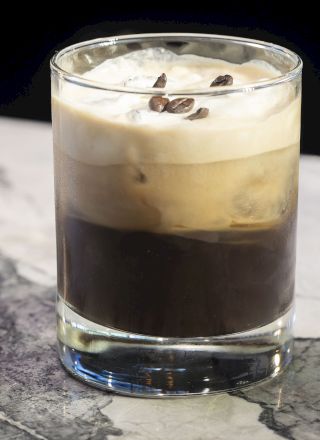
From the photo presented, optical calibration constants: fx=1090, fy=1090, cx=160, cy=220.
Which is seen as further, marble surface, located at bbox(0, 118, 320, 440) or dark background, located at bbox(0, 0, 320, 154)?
dark background, located at bbox(0, 0, 320, 154)

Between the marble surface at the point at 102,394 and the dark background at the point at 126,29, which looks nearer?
the marble surface at the point at 102,394

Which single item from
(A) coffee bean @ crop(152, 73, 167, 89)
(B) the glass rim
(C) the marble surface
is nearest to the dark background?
(C) the marble surface

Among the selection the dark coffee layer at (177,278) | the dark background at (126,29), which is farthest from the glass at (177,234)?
the dark background at (126,29)

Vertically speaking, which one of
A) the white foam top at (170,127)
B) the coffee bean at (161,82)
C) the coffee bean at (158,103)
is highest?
the coffee bean at (158,103)

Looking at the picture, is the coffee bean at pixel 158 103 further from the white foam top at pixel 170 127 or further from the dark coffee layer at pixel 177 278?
the dark coffee layer at pixel 177 278

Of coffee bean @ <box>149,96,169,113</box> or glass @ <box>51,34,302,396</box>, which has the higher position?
coffee bean @ <box>149,96,169,113</box>

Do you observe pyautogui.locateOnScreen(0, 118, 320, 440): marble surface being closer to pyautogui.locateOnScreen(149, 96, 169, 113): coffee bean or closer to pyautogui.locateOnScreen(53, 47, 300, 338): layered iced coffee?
pyautogui.locateOnScreen(53, 47, 300, 338): layered iced coffee

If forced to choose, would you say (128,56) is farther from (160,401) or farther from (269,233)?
(160,401)

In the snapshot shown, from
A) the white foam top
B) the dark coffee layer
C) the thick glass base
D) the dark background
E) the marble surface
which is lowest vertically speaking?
the dark background
